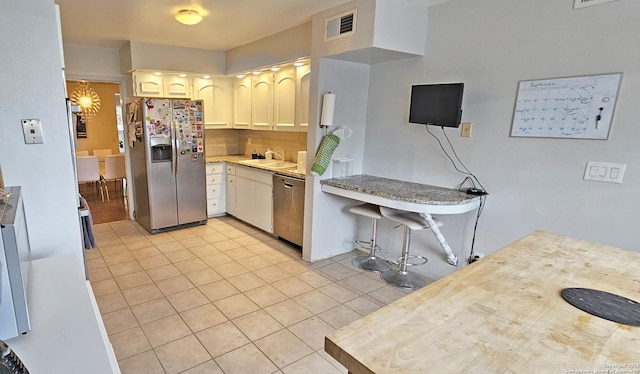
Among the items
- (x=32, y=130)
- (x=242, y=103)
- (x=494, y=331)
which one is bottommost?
(x=494, y=331)

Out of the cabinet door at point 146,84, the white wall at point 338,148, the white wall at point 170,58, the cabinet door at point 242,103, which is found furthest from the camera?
the cabinet door at point 242,103

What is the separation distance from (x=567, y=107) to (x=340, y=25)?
1.76m

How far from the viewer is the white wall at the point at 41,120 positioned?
1574mm

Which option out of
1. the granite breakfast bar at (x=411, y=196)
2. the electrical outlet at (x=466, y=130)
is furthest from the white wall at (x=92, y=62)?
the electrical outlet at (x=466, y=130)

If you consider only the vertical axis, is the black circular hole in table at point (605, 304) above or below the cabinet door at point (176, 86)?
below

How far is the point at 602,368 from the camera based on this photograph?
0.75m

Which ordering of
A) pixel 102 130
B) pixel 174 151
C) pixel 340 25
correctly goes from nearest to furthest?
pixel 340 25 → pixel 174 151 → pixel 102 130

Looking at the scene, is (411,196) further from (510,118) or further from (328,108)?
(328,108)

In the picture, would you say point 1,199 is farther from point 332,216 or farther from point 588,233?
point 588,233

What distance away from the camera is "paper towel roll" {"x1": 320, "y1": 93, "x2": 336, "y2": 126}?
301 centimetres

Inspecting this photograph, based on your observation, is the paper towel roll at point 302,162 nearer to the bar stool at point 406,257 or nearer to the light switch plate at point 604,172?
the bar stool at point 406,257

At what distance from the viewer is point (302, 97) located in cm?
358

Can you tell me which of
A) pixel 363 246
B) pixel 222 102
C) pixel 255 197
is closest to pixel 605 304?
pixel 363 246

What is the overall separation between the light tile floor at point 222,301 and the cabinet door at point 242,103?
1664mm
